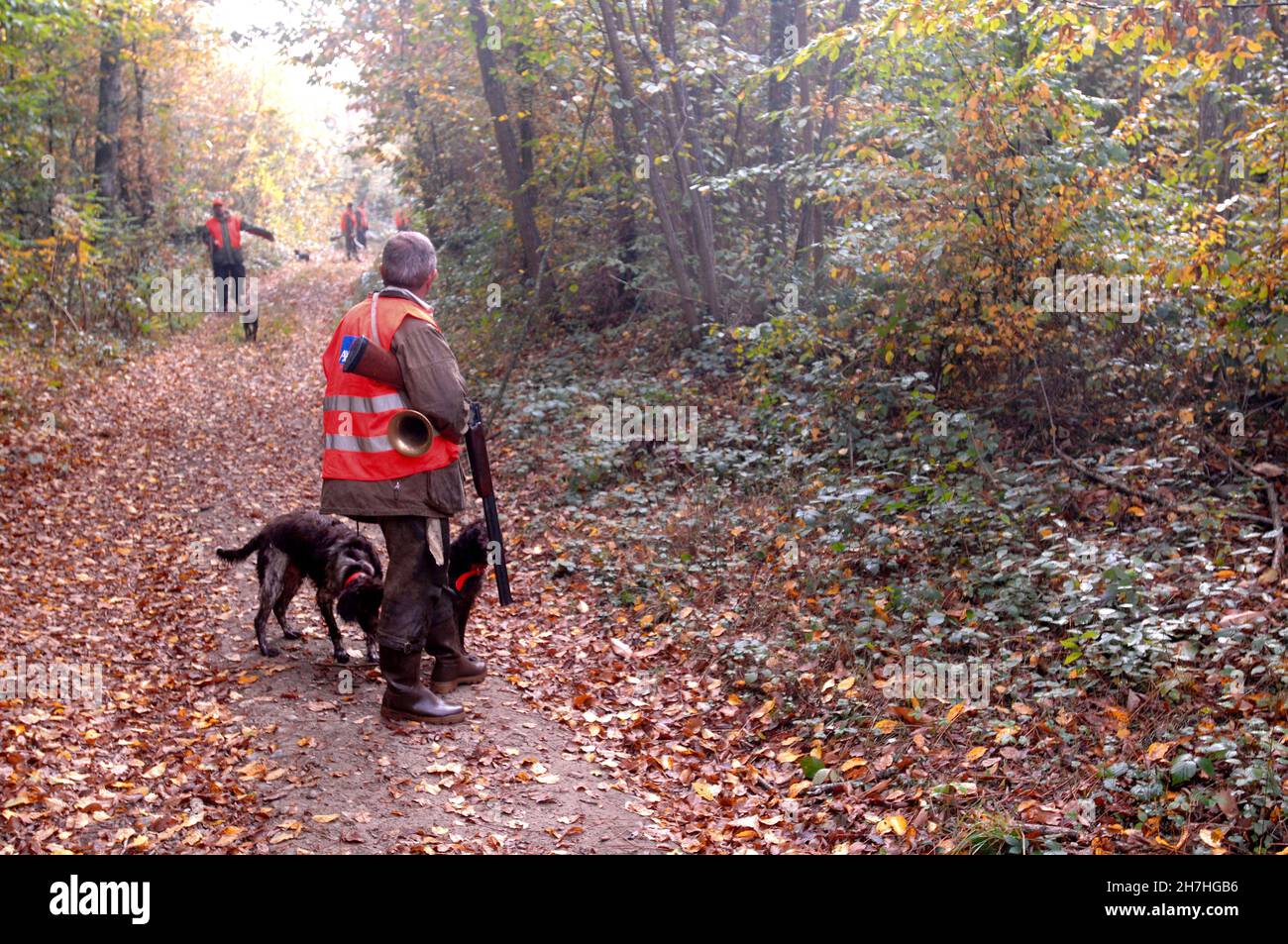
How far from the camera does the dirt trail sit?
15.9 feet

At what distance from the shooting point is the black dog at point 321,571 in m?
6.39

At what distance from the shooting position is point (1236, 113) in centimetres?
1255

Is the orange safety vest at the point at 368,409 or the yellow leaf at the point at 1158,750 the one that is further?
the orange safety vest at the point at 368,409

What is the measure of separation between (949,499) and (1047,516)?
74 cm

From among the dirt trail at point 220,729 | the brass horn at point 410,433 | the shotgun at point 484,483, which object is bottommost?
the dirt trail at point 220,729

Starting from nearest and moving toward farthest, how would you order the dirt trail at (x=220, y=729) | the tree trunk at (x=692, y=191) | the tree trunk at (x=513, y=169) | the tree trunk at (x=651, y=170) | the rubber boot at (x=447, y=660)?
1. the dirt trail at (x=220, y=729)
2. the rubber boot at (x=447, y=660)
3. the tree trunk at (x=651, y=170)
4. the tree trunk at (x=692, y=191)
5. the tree trunk at (x=513, y=169)

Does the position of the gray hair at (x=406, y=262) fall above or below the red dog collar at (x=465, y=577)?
above

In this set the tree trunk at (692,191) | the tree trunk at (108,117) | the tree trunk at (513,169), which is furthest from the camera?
the tree trunk at (108,117)

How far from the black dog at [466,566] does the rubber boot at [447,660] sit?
0.11 meters

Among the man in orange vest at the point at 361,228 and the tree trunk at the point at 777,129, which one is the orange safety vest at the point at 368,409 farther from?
the man in orange vest at the point at 361,228

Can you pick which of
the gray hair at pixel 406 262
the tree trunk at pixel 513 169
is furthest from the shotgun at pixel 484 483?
the tree trunk at pixel 513 169

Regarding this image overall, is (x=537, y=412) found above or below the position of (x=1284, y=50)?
below

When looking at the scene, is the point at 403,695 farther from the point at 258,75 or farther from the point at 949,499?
the point at 258,75
